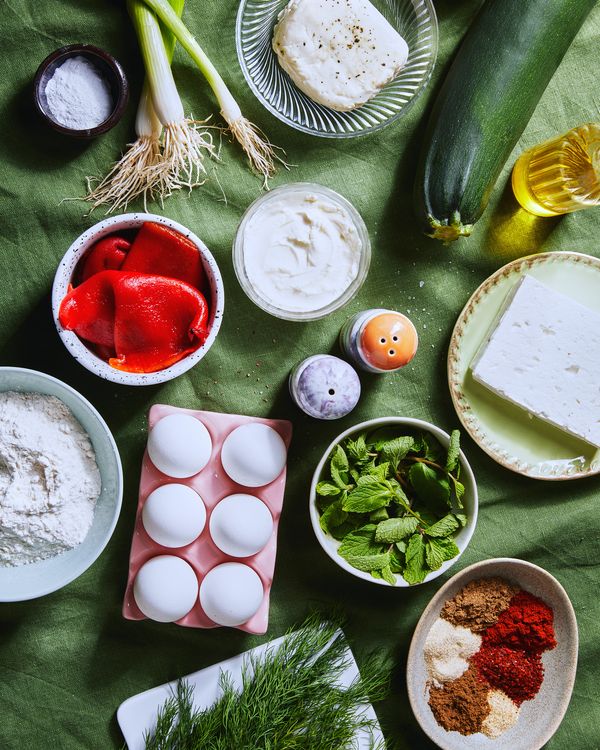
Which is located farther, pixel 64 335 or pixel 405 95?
pixel 405 95

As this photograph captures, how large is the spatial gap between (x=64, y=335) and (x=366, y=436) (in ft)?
1.62

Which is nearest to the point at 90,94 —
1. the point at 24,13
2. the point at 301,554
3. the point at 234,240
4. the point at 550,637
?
the point at 24,13

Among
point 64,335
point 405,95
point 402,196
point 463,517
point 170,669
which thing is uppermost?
point 405,95

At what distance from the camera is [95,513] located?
3.44 feet

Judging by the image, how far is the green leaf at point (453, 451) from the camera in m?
1.05

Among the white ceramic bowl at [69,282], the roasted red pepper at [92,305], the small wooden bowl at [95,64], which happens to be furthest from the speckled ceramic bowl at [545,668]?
the small wooden bowl at [95,64]

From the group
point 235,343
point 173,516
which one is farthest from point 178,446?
point 235,343

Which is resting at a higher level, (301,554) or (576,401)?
(576,401)

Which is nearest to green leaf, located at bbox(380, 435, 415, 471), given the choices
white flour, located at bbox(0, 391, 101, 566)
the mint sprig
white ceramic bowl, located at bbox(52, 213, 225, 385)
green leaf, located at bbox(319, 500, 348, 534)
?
the mint sprig

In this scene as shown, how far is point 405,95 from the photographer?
1186 millimetres

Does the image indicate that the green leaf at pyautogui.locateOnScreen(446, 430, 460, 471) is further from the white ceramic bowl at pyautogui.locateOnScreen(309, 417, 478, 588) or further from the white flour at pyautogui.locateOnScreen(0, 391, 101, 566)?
the white flour at pyautogui.locateOnScreen(0, 391, 101, 566)

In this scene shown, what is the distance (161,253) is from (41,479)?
0.38 m

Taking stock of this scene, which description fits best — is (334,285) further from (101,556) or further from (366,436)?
(101,556)

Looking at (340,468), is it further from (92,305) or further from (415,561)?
(92,305)
